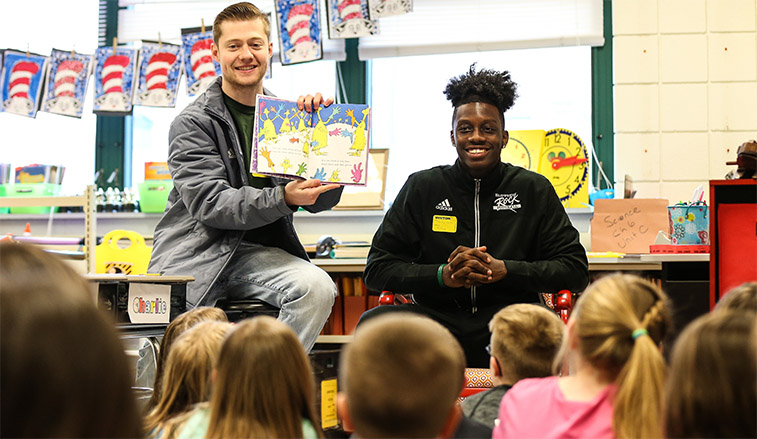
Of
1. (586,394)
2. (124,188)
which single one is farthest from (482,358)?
(124,188)

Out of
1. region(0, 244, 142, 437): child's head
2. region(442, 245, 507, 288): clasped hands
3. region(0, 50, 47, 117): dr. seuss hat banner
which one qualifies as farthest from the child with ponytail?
region(0, 50, 47, 117): dr. seuss hat banner

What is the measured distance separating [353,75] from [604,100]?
157 centimetres

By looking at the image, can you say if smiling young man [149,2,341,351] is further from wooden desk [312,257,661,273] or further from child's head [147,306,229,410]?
wooden desk [312,257,661,273]

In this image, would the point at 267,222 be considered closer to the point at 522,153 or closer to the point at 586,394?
the point at 586,394

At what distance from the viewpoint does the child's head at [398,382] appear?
1194 mm

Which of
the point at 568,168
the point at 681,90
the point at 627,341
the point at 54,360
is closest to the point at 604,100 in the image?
the point at 681,90

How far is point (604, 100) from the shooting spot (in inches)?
191

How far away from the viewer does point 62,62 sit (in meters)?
5.09

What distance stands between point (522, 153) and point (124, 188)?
102 inches

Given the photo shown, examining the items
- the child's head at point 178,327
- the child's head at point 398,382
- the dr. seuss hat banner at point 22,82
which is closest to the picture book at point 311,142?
the child's head at point 178,327

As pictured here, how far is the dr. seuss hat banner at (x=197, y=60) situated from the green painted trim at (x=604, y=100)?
2293 millimetres

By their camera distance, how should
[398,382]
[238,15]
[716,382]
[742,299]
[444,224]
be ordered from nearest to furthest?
[716,382] < [398,382] < [742,299] < [444,224] < [238,15]

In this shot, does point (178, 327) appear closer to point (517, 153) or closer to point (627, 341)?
point (627, 341)

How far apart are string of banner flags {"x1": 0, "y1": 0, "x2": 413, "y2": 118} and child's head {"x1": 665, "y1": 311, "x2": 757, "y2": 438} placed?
3879 mm
